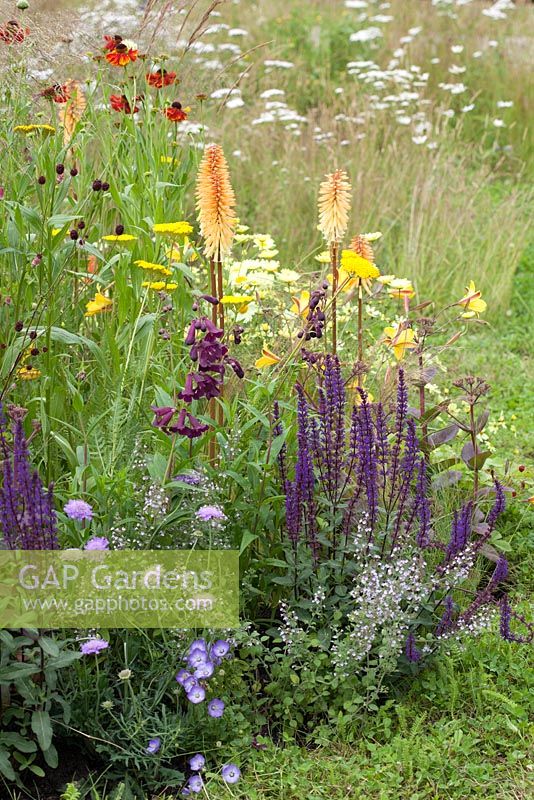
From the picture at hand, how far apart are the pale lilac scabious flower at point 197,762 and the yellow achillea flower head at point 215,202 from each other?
4.28 ft

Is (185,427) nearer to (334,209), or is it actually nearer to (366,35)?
(334,209)

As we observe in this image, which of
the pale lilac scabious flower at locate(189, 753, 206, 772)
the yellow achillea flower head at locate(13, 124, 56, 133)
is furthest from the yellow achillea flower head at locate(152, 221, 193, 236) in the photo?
the pale lilac scabious flower at locate(189, 753, 206, 772)

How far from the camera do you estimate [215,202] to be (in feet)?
9.07

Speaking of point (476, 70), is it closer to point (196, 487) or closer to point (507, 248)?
point (507, 248)

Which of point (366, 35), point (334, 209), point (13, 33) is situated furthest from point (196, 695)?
point (366, 35)

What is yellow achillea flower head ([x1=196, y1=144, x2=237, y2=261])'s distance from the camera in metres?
2.75

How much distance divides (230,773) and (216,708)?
5.8 inches

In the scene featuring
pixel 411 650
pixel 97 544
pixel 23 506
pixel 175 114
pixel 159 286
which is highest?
pixel 175 114

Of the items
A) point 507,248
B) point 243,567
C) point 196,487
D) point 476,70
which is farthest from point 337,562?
point 476,70

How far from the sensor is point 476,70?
29.0 feet

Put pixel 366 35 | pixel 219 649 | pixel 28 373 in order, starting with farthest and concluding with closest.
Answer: pixel 366 35 → pixel 28 373 → pixel 219 649

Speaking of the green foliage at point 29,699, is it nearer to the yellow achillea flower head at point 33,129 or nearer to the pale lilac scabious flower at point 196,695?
the pale lilac scabious flower at point 196,695

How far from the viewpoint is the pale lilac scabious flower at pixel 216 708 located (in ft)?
7.71

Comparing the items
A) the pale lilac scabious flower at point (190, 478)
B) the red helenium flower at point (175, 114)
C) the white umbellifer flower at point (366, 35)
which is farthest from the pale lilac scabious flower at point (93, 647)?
the white umbellifer flower at point (366, 35)
